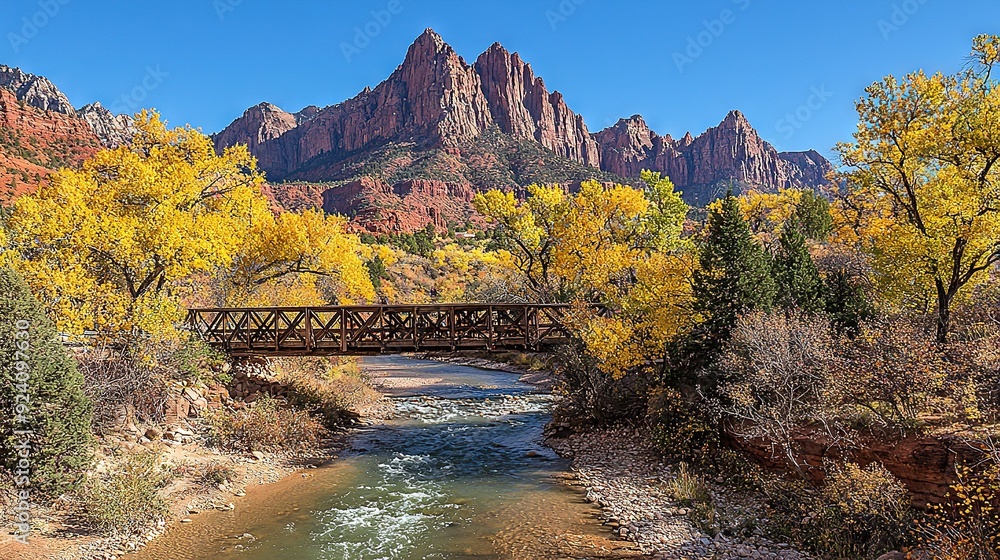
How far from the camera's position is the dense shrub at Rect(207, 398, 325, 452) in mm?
18016

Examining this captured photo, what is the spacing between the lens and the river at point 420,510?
38.2ft

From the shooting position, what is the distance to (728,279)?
51.5ft

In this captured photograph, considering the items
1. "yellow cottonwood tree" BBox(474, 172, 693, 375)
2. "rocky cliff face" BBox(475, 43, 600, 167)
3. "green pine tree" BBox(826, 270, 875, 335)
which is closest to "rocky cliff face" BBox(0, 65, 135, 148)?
"rocky cliff face" BBox(475, 43, 600, 167)

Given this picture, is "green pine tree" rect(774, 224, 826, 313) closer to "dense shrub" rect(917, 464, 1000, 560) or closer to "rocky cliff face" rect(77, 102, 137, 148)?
"dense shrub" rect(917, 464, 1000, 560)

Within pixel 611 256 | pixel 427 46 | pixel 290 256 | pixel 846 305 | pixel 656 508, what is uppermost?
pixel 427 46

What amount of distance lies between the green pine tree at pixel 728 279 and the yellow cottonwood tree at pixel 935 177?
10.8ft

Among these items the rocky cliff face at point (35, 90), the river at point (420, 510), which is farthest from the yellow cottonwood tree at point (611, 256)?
the rocky cliff face at point (35, 90)

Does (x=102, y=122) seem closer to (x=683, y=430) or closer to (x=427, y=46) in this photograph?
(x=427, y=46)

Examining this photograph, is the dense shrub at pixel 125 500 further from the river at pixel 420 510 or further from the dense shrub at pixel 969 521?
the dense shrub at pixel 969 521

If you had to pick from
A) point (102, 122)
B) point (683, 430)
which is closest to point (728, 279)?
point (683, 430)

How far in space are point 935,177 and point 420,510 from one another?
50.4 feet

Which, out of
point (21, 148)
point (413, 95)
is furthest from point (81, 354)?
point (413, 95)

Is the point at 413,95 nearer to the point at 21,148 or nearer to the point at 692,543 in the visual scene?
the point at 21,148

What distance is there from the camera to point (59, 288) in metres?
15.6
